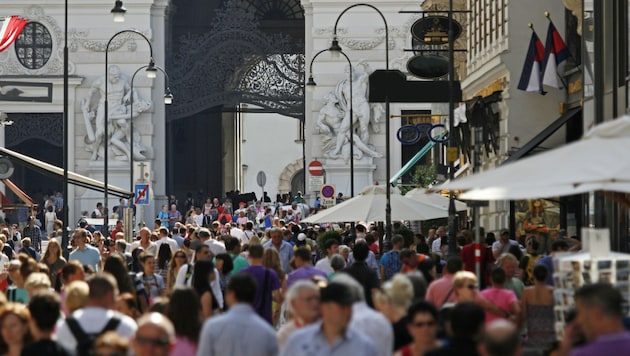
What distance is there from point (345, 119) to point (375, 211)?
3031cm

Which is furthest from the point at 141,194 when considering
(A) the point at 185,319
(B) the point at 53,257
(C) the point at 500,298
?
(A) the point at 185,319

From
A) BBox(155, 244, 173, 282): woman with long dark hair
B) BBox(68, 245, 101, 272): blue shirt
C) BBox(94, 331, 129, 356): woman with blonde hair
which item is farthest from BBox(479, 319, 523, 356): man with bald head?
BBox(155, 244, 173, 282): woman with long dark hair

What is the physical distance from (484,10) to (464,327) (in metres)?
31.3

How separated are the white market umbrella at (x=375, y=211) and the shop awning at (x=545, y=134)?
7.31ft

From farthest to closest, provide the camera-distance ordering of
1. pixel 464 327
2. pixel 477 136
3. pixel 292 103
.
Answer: pixel 292 103 < pixel 477 136 < pixel 464 327

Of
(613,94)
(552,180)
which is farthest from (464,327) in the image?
(613,94)

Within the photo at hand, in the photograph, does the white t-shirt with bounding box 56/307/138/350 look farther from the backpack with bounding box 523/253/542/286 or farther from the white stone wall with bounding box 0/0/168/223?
the white stone wall with bounding box 0/0/168/223

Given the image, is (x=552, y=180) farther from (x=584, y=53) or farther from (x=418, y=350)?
(x=584, y=53)

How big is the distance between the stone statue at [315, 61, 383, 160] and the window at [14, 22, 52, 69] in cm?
1030

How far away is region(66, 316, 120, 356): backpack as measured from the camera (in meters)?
11.0

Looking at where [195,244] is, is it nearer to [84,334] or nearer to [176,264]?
[176,264]

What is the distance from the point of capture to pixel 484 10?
40.5m

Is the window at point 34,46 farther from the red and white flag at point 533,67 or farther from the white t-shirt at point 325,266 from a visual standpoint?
the white t-shirt at point 325,266

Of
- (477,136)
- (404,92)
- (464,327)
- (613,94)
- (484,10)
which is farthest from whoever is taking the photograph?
(484,10)
